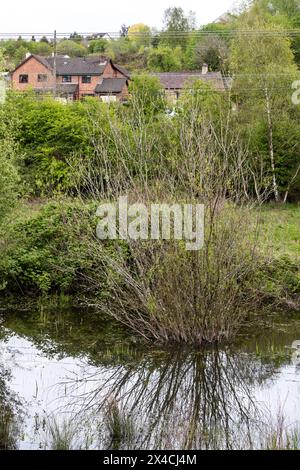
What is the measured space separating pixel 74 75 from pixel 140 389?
40.1 meters

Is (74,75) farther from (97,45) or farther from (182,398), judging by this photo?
(182,398)

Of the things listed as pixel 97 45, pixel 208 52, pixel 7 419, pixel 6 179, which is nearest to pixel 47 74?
pixel 208 52

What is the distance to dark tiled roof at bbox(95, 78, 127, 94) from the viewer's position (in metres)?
42.2

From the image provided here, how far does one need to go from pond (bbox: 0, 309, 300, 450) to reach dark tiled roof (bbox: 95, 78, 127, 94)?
32.3 metres

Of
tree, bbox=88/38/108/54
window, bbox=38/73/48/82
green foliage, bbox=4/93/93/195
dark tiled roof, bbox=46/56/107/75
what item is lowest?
green foliage, bbox=4/93/93/195

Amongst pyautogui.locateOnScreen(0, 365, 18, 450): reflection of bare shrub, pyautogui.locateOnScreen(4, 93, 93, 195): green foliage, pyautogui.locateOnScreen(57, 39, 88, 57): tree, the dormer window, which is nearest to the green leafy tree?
pyautogui.locateOnScreen(4, 93, 93, 195): green foliage

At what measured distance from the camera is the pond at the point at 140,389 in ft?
22.7

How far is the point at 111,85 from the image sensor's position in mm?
43062

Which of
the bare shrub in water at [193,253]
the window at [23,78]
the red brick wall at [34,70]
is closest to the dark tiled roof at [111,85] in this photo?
the red brick wall at [34,70]

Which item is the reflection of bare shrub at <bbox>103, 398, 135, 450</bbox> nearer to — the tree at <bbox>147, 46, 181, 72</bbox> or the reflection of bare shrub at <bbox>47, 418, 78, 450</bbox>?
the reflection of bare shrub at <bbox>47, 418, 78, 450</bbox>

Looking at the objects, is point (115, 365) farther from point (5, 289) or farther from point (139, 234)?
point (5, 289)

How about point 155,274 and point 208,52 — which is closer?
point 155,274

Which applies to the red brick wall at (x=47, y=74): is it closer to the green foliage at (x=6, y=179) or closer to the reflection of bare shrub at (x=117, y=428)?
the green foliage at (x=6, y=179)

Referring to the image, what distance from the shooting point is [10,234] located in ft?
41.3
